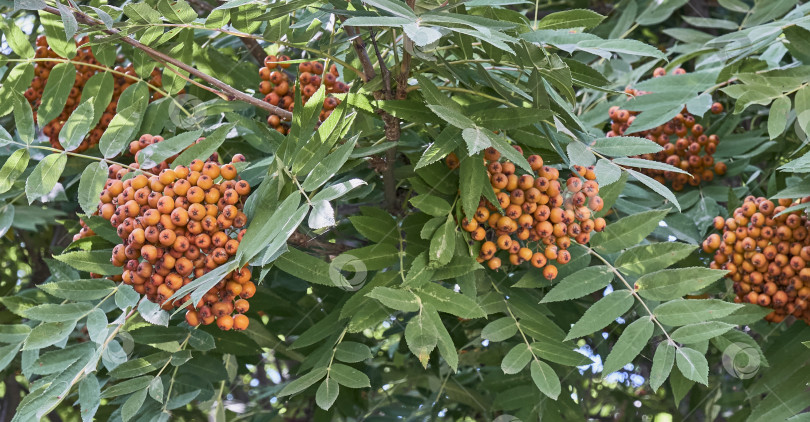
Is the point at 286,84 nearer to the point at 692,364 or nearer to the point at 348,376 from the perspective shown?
the point at 348,376

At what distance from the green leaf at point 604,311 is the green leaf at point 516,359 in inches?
4.6

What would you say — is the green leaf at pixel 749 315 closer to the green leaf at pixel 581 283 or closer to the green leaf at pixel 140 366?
the green leaf at pixel 581 283

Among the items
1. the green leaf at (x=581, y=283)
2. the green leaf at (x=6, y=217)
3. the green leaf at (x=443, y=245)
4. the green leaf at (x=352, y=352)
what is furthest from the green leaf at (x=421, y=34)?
the green leaf at (x=6, y=217)

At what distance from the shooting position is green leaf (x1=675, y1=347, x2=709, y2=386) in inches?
77.7

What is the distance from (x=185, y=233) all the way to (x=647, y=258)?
1.18m

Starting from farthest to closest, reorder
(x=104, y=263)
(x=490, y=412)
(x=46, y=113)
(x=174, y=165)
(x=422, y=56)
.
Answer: (x=490, y=412), (x=46, y=113), (x=104, y=263), (x=174, y=165), (x=422, y=56)

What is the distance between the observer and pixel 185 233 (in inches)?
75.6

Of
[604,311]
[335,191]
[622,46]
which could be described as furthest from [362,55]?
[604,311]

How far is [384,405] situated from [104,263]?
1.22 meters

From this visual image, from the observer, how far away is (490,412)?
2711mm

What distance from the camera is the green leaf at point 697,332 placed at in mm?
2016

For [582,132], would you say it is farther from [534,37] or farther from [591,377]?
[591,377]

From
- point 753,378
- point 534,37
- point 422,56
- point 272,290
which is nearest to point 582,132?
point 534,37

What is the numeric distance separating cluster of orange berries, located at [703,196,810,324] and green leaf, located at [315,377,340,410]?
3.72 ft
